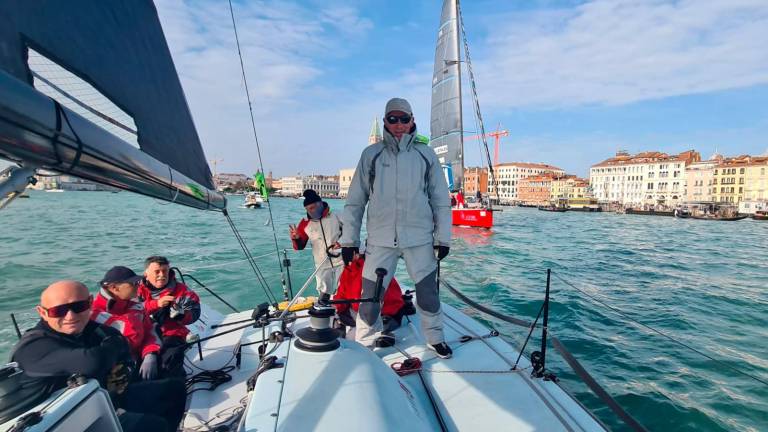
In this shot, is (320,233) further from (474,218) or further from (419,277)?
(474,218)

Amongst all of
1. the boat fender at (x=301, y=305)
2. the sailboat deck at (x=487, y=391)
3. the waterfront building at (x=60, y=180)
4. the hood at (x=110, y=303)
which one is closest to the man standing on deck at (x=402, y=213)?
the sailboat deck at (x=487, y=391)

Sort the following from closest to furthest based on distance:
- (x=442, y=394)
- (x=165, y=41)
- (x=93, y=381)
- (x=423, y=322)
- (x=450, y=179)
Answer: (x=93, y=381)
(x=442, y=394)
(x=165, y=41)
(x=423, y=322)
(x=450, y=179)

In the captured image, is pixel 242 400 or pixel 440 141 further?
pixel 440 141

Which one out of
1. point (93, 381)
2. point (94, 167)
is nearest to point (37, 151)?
point (94, 167)

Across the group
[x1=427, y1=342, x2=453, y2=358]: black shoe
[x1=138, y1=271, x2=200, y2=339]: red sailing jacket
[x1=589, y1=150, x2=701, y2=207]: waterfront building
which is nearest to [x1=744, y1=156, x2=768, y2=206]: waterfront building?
[x1=589, y1=150, x2=701, y2=207]: waterfront building

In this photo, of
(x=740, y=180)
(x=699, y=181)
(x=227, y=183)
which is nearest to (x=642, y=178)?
(x=699, y=181)

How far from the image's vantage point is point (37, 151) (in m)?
1.11

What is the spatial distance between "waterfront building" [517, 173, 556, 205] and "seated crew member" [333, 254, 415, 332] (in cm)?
9213

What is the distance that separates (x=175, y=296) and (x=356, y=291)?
142cm

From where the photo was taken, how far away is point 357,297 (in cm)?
328

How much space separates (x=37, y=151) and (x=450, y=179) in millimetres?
23292

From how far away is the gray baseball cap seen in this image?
264 cm

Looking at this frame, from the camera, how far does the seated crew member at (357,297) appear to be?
3236 millimetres

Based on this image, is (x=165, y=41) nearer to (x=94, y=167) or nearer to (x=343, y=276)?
(x=94, y=167)
